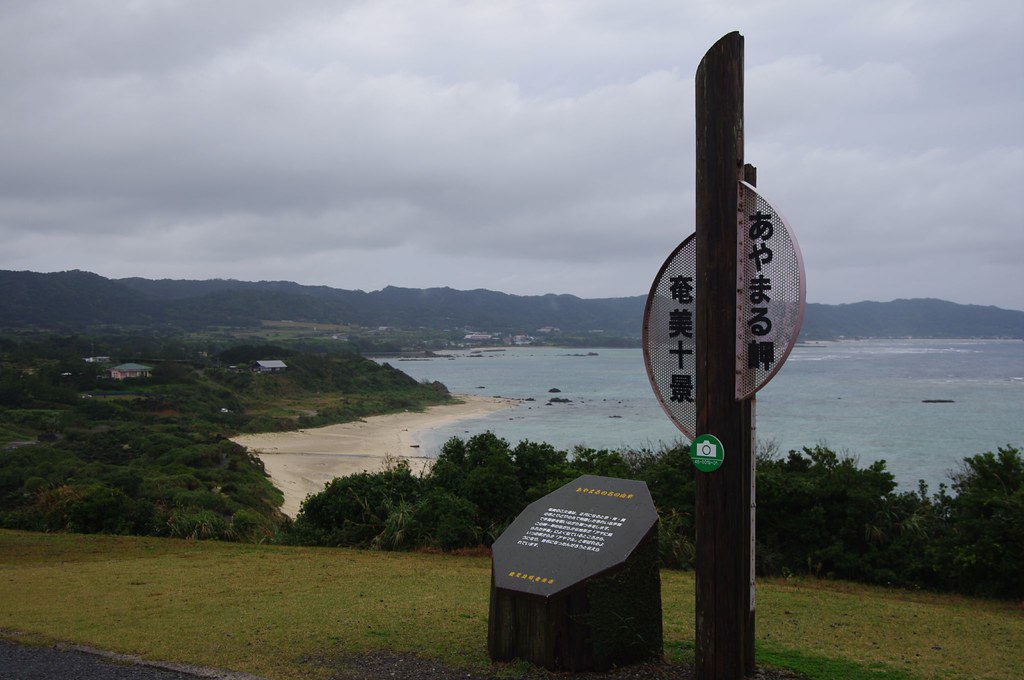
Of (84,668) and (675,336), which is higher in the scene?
(675,336)

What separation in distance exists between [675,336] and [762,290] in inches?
26.9

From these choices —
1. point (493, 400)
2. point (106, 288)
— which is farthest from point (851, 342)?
point (106, 288)

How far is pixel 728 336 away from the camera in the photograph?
456 centimetres

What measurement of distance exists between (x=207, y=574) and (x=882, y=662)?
694 centimetres

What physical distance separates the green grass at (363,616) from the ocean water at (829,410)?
26.5 ft

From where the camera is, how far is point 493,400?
6656cm

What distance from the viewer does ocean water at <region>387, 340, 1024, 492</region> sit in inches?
1539

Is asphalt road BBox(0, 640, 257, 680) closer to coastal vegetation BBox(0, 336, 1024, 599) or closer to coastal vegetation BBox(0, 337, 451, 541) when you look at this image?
coastal vegetation BBox(0, 336, 1024, 599)

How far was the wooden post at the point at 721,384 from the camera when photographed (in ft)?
15.0

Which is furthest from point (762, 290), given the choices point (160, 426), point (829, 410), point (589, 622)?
point (829, 410)

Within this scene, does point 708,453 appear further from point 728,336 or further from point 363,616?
point 363,616

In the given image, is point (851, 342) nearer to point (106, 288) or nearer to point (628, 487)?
point (106, 288)

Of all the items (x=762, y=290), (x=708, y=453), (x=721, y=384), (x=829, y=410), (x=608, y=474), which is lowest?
(x=829, y=410)

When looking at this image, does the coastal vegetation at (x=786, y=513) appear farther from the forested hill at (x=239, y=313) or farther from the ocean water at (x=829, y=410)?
the forested hill at (x=239, y=313)
